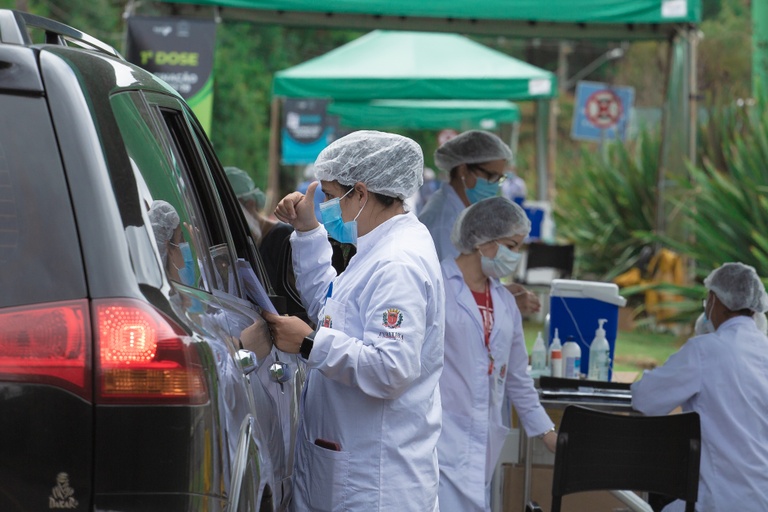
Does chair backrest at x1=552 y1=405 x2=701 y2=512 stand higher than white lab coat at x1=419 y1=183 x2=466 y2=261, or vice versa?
white lab coat at x1=419 y1=183 x2=466 y2=261

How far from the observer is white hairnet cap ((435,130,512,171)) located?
6.78 metres

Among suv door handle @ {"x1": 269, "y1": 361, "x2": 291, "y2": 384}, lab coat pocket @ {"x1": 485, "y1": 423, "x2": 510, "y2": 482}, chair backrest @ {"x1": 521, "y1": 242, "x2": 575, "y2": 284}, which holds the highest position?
suv door handle @ {"x1": 269, "y1": 361, "x2": 291, "y2": 384}

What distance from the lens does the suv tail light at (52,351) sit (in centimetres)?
218

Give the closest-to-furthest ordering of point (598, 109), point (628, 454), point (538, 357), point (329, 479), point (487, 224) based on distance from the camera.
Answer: point (329, 479), point (628, 454), point (487, 224), point (538, 357), point (598, 109)

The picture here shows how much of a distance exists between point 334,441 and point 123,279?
1.31m

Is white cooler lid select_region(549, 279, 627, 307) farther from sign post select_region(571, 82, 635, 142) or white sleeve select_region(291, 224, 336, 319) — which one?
sign post select_region(571, 82, 635, 142)

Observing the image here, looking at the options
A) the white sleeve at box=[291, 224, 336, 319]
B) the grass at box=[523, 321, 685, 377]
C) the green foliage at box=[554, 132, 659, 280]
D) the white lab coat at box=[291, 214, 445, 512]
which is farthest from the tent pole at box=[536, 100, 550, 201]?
the white lab coat at box=[291, 214, 445, 512]

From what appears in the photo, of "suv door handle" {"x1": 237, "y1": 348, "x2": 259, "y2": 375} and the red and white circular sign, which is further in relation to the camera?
the red and white circular sign

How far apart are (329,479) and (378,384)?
326mm

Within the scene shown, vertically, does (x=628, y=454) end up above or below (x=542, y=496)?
above

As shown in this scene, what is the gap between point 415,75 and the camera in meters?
15.4

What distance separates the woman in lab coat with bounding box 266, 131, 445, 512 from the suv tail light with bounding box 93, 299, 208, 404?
3.28 ft

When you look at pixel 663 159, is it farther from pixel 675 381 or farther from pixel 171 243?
pixel 171 243

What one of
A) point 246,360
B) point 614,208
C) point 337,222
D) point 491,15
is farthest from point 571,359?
point 614,208
